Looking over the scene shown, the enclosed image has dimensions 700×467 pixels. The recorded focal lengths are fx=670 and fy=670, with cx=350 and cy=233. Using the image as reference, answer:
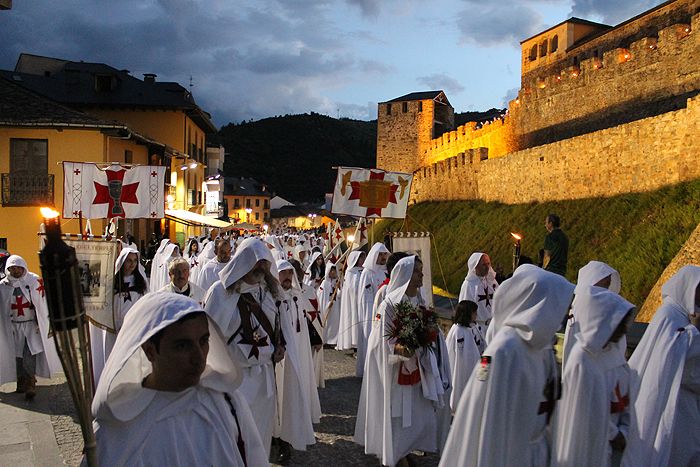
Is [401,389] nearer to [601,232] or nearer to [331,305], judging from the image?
[331,305]

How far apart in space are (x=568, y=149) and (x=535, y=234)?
3.85 meters

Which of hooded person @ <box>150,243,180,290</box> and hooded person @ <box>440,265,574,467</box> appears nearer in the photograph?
hooded person @ <box>440,265,574,467</box>

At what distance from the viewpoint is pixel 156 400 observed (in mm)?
2578

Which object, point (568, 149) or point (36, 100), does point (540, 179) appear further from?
point (36, 100)

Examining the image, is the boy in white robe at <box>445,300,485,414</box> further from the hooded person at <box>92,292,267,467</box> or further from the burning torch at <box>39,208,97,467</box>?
the burning torch at <box>39,208,97,467</box>

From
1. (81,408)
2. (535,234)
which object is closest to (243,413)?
(81,408)

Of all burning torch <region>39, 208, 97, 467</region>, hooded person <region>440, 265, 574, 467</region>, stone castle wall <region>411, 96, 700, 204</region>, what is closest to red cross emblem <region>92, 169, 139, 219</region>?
hooded person <region>440, 265, 574, 467</region>

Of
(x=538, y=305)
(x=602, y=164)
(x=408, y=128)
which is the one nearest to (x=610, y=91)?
(x=602, y=164)

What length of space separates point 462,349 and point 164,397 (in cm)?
523

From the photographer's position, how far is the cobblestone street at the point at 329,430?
259 inches

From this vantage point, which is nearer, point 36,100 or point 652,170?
point 652,170

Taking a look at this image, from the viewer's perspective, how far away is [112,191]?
35.7ft

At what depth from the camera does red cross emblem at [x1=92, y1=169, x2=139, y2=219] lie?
1064cm

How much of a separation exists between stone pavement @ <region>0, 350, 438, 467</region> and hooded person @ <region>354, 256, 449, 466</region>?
48cm
